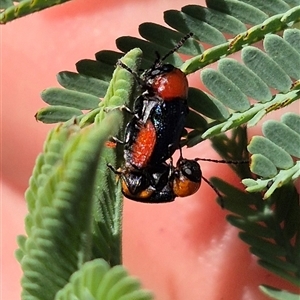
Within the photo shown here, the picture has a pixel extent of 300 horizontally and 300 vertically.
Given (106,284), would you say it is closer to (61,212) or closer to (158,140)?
(61,212)

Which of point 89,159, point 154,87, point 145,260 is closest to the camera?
point 89,159

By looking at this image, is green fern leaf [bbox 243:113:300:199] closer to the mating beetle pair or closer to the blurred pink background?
the mating beetle pair

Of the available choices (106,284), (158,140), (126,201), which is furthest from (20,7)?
(126,201)

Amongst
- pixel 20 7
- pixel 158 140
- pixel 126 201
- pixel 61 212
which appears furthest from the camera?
pixel 126 201

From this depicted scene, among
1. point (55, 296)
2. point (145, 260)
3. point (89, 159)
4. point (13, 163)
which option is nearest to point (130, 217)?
point (145, 260)

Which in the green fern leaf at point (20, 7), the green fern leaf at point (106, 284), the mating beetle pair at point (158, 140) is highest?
the green fern leaf at point (20, 7)

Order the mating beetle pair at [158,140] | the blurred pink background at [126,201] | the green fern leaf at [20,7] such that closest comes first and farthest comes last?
the green fern leaf at [20,7], the mating beetle pair at [158,140], the blurred pink background at [126,201]

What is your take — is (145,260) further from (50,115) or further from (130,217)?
(50,115)

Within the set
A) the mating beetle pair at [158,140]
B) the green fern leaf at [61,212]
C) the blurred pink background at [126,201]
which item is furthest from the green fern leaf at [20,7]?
the blurred pink background at [126,201]

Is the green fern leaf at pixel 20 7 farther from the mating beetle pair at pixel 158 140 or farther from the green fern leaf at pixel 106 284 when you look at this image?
the green fern leaf at pixel 106 284
